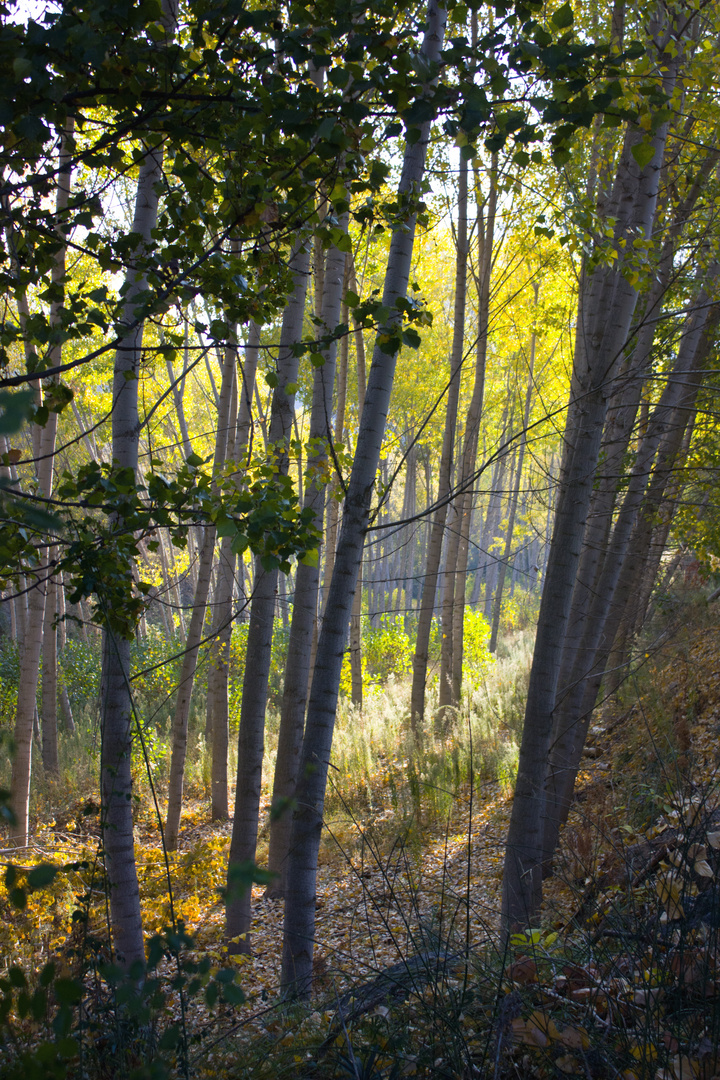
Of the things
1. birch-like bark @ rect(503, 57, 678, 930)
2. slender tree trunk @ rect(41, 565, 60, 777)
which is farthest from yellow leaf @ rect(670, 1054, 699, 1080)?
slender tree trunk @ rect(41, 565, 60, 777)

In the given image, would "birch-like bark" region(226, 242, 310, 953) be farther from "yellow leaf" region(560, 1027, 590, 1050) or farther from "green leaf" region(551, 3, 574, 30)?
"yellow leaf" region(560, 1027, 590, 1050)

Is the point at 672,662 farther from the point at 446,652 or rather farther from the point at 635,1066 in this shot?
the point at 635,1066

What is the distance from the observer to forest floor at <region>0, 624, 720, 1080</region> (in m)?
1.86

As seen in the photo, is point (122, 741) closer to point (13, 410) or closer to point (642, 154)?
point (13, 410)

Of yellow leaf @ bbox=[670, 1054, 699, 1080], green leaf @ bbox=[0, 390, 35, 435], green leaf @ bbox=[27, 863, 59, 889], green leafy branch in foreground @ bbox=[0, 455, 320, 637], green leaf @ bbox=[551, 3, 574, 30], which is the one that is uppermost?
green leaf @ bbox=[551, 3, 574, 30]

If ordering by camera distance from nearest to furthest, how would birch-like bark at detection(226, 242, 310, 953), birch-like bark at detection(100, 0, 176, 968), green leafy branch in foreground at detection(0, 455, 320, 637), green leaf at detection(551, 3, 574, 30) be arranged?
green leaf at detection(551, 3, 574, 30), green leafy branch in foreground at detection(0, 455, 320, 637), birch-like bark at detection(100, 0, 176, 968), birch-like bark at detection(226, 242, 310, 953)

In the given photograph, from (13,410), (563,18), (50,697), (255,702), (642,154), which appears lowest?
(50,697)

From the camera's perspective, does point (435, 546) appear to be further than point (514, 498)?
Yes

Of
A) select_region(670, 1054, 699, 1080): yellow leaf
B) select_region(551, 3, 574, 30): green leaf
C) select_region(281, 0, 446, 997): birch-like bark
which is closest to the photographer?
select_region(670, 1054, 699, 1080): yellow leaf

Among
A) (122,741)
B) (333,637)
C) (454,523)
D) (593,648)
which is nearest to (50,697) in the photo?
(122,741)

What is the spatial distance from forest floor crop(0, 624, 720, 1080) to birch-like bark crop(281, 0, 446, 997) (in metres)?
0.15

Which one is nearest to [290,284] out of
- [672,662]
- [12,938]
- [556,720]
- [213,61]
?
[213,61]

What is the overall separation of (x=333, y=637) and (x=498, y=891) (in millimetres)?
2582

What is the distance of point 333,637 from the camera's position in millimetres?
2961
